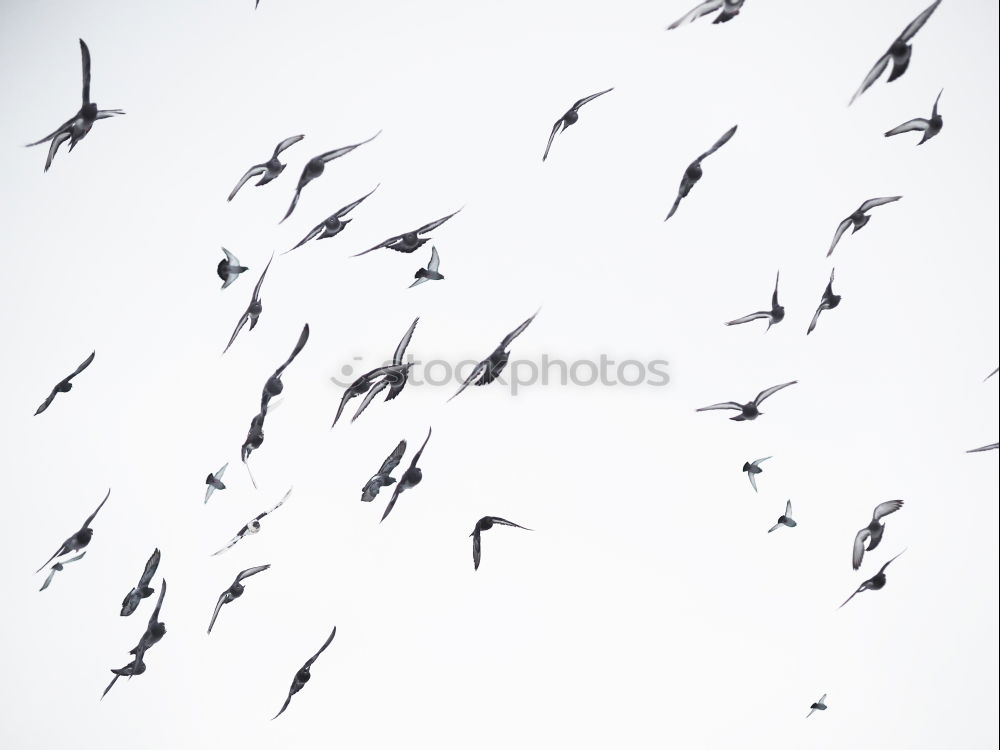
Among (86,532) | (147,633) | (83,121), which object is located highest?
(83,121)

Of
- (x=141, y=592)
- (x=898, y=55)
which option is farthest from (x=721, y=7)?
(x=141, y=592)

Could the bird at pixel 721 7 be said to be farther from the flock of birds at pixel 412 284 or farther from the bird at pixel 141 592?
the bird at pixel 141 592

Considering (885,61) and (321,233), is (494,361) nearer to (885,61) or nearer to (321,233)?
(321,233)

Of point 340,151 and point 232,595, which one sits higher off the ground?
point 340,151

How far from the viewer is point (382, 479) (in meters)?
6.10

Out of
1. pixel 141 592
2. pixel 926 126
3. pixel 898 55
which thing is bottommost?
pixel 141 592

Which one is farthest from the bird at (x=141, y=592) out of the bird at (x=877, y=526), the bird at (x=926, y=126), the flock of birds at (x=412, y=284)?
the bird at (x=926, y=126)

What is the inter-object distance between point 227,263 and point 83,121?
49.7 inches

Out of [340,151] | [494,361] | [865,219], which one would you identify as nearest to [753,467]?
[865,219]

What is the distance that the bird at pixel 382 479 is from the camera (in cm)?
583

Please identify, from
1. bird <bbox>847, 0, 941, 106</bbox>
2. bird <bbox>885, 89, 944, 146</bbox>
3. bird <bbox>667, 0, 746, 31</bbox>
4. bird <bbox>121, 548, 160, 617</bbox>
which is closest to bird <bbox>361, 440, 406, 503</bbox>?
bird <bbox>121, 548, 160, 617</bbox>

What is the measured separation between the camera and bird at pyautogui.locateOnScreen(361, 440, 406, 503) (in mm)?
5832

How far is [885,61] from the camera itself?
530cm

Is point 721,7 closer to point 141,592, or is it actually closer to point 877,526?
point 877,526
